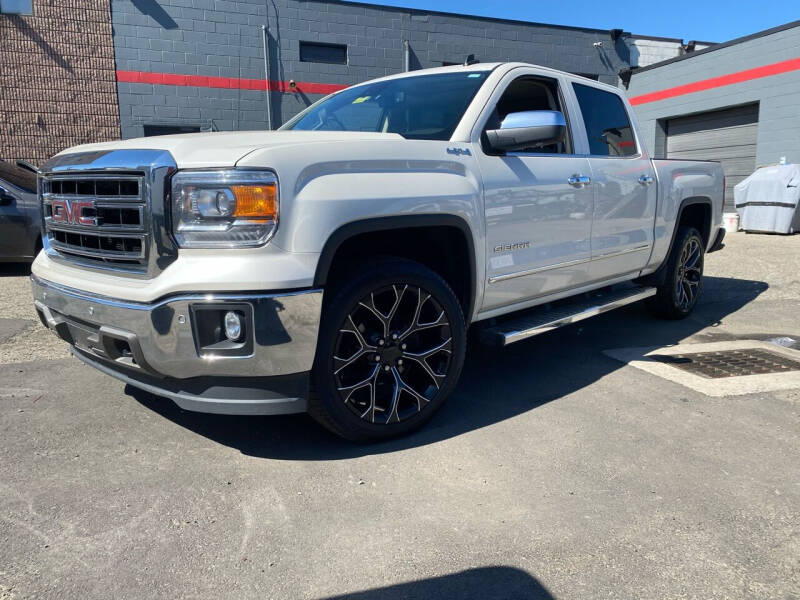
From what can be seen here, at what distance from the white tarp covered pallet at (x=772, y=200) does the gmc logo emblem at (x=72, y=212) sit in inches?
533

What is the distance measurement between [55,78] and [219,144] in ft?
45.6

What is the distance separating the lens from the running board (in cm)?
363

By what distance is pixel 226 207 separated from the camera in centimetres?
251

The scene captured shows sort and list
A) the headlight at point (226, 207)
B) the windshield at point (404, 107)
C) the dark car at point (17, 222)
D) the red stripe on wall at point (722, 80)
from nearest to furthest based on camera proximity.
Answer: the headlight at point (226, 207), the windshield at point (404, 107), the dark car at point (17, 222), the red stripe on wall at point (722, 80)

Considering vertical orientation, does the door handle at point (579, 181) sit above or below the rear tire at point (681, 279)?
above

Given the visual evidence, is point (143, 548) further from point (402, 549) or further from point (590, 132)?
point (590, 132)

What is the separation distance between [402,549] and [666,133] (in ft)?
60.7

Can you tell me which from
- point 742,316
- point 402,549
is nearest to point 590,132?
point 742,316

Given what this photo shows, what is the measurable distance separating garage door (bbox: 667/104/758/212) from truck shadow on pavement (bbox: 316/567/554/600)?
51.8 feet

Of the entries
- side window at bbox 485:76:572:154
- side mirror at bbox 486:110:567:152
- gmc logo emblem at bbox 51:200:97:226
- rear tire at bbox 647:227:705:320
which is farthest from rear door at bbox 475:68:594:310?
gmc logo emblem at bbox 51:200:97:226

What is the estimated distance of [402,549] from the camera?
2.25 meters

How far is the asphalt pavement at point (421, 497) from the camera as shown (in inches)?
82.0

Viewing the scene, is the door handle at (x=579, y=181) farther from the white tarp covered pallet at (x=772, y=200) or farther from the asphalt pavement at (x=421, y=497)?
the white tarp covered pallet at (x=772, y=200)

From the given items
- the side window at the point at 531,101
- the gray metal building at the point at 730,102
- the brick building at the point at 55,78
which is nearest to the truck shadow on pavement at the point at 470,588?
the side window at the point at 531,101
